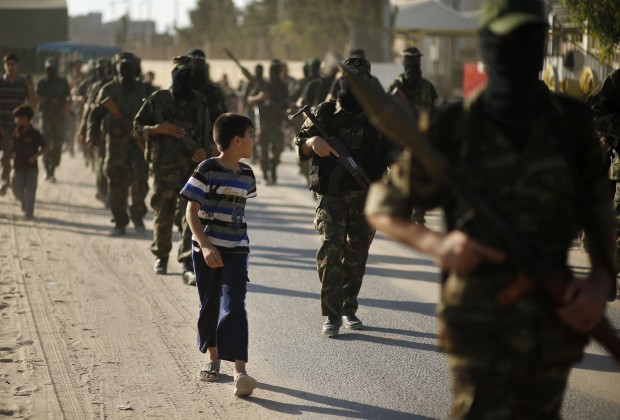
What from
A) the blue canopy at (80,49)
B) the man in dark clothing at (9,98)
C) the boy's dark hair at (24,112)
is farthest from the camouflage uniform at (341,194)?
the blue canopy at (80,49)

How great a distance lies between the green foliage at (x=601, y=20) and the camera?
11.3 m

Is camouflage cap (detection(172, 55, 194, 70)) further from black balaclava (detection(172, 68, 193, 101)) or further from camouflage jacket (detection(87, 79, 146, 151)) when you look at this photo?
camouflage jacket (detection(87, 79, 146, 151))

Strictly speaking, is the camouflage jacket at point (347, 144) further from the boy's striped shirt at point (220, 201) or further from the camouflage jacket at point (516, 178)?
the camouflage jacket at point (516, 178)

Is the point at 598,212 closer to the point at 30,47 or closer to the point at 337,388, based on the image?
the point at 337,388

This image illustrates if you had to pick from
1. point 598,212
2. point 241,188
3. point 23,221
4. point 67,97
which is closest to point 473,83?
point 67,97

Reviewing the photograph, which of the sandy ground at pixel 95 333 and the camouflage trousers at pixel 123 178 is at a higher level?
the camouflage trousers at pixel 123 178

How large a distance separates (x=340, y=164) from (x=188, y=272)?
9.06 feet

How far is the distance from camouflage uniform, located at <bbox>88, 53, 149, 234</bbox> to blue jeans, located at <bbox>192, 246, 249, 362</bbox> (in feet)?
22.3

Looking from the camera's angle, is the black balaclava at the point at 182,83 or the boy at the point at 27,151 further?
the boy at the point at 27,151

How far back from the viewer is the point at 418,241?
11.4ft

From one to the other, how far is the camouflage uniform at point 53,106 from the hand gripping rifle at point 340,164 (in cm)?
1250

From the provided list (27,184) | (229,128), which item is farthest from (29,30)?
(229,128)

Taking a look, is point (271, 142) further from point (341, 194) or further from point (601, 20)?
point (341, 194)

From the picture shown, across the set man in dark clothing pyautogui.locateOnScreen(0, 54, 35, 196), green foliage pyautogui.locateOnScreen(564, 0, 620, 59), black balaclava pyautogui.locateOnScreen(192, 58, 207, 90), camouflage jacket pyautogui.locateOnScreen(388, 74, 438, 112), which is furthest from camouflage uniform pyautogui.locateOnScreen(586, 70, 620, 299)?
man in dark clothing pyautogui.locateOnScreen(0, 54, 35, 196)
